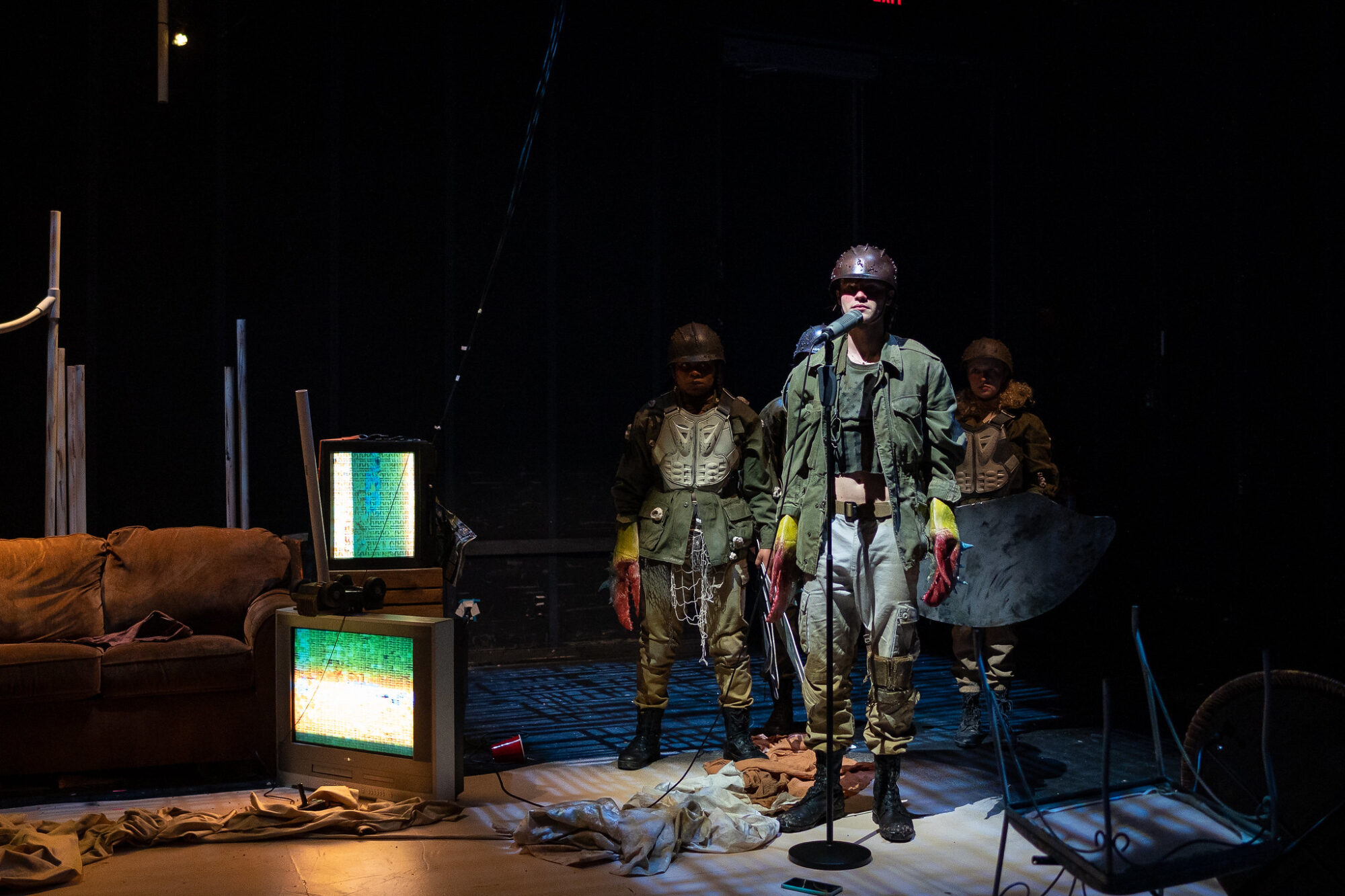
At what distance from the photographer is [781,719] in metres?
5.11

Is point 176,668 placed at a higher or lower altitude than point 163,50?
lower

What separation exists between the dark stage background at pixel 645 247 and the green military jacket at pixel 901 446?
302 centimetres

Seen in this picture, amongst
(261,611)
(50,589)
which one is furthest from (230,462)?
(261,611)

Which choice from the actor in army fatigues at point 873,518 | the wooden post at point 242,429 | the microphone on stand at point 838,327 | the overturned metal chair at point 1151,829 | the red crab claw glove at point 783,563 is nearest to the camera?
the overturned metal chair at point 1151,829

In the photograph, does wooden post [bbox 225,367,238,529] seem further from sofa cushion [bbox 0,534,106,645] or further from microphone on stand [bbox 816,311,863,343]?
microphone on stand [bbox 816,311,863,343]

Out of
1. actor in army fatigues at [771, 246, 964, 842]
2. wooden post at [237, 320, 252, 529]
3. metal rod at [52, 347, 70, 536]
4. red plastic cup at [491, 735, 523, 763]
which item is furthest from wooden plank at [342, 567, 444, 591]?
metal rod at [52, 347, 70, 536]

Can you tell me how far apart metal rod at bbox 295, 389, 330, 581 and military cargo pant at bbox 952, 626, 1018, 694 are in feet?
9.02

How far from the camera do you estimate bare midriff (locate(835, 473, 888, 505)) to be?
3.82 meters

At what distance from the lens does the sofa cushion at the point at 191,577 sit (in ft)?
16.1

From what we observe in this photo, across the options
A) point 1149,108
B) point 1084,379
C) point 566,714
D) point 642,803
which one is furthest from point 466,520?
point 1149,108

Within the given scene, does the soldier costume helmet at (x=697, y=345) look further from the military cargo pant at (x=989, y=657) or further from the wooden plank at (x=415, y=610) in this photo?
the military cargo pant at (x=989, y=657)

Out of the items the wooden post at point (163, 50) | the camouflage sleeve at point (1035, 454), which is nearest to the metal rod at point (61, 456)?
the wooden post at point (163, 50)

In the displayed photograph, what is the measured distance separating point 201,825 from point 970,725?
3123 mm

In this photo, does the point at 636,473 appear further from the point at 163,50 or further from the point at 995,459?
the point at 163,50
